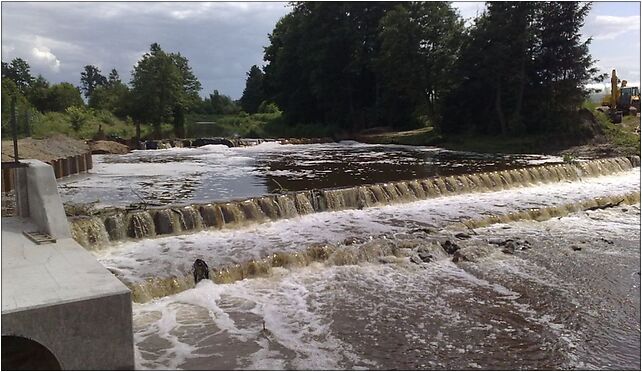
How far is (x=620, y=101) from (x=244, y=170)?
23.0m

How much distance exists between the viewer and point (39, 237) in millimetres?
6480

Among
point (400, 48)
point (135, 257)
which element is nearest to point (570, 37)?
point (400, 48)

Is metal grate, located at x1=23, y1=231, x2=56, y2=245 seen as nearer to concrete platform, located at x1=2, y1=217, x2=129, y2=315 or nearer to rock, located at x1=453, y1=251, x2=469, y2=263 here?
concrete platform, located at x1=2, y1=217, x2=129, y2=315

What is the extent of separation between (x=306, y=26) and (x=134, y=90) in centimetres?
1455

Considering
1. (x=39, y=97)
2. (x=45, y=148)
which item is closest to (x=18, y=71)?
(x=39, y=97)

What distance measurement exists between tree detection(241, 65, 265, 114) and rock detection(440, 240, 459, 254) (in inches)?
2286

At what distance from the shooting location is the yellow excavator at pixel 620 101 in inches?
1149

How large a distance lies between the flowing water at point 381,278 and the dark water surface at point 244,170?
3.28ft

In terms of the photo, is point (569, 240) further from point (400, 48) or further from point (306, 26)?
point (306, 26)

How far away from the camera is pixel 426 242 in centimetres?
1034

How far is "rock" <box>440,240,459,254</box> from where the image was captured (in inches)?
395

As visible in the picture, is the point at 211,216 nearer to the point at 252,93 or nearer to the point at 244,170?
the point at 244,170

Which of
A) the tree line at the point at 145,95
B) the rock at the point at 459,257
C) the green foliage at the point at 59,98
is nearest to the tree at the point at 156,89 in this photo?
the tree line at the point at 145,95

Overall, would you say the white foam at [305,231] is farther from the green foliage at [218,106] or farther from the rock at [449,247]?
the green foliage at [218,106]
